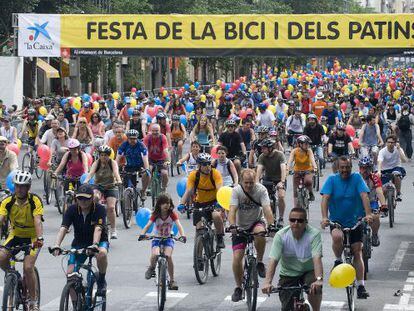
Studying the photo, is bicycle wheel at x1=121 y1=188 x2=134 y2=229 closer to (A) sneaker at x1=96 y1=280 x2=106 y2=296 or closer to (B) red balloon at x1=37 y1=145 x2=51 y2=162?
(B) red balloon at x1=37 y1=145 x2=51 y2=162

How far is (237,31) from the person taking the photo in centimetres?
3822

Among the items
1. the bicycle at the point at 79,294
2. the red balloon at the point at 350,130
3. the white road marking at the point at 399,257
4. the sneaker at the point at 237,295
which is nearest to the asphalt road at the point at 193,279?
the white road marking at the point at 399,257

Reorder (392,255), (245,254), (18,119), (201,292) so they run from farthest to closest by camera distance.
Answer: (18,119), (392,255), (201,292), (245,254)

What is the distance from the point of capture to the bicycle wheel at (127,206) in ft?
72.0

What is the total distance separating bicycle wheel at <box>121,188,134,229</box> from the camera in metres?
21.9

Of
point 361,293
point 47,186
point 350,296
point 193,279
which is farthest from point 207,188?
point 47,186

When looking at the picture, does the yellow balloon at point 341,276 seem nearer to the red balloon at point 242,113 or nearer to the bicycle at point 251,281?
the bicycle at point 251,281

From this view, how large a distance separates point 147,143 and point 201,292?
883 centimetres

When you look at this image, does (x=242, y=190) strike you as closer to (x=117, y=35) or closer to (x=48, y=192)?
(x=48, y=192)

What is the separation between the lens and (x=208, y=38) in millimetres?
38469

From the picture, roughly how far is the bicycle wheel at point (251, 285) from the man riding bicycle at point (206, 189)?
2.85 m

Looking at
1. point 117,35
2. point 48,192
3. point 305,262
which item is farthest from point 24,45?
point 305,262

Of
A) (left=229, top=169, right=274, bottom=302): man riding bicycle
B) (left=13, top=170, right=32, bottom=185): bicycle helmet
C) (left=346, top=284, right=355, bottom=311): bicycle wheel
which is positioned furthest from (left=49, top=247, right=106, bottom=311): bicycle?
(left=346, top=284, right=355, bottom=311): bicycle wheel

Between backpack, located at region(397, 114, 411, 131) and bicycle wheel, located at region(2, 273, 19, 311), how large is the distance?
23588mm
